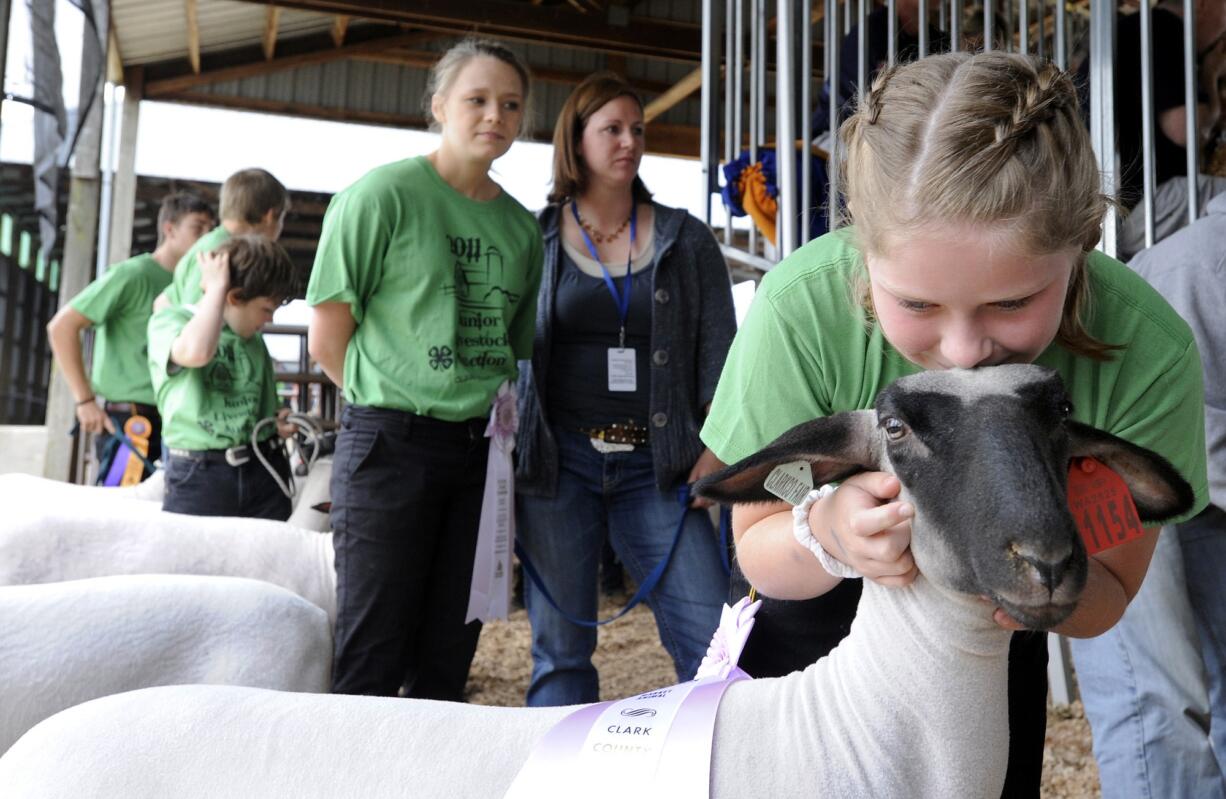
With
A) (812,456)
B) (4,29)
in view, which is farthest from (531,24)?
(812,456)

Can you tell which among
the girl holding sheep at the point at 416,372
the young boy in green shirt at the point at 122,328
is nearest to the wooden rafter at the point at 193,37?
the young boy in green shirt at the point at 122,328

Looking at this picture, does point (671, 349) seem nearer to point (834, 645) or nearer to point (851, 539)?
point (834, 645)

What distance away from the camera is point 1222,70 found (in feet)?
10.1

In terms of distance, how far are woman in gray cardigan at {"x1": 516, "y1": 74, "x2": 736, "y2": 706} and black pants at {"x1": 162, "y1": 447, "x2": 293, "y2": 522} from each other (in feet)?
4.24

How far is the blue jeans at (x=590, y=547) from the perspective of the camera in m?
2.84

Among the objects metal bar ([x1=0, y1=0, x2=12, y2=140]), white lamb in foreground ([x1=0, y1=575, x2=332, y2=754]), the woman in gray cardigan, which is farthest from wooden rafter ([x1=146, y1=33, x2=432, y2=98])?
white lamb in foreground ([x1=0, y1=575, x2=332, y2=754])

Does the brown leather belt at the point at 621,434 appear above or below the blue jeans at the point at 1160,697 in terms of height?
above

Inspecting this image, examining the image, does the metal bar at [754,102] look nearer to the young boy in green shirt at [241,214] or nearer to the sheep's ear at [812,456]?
the young boy in green shirt at [241,214]

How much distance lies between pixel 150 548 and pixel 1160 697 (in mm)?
2705

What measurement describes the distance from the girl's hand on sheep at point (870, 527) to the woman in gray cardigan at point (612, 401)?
144 centimetres

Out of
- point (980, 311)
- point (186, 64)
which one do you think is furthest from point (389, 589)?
point (186, 64)

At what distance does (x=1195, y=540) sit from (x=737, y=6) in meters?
3.14

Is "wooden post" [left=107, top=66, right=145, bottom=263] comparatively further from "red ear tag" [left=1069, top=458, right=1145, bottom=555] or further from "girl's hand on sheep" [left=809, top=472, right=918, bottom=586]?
"red ear tag" [left=1069, top=458, right=1145, bottom=555]

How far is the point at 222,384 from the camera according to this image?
12.5ft
